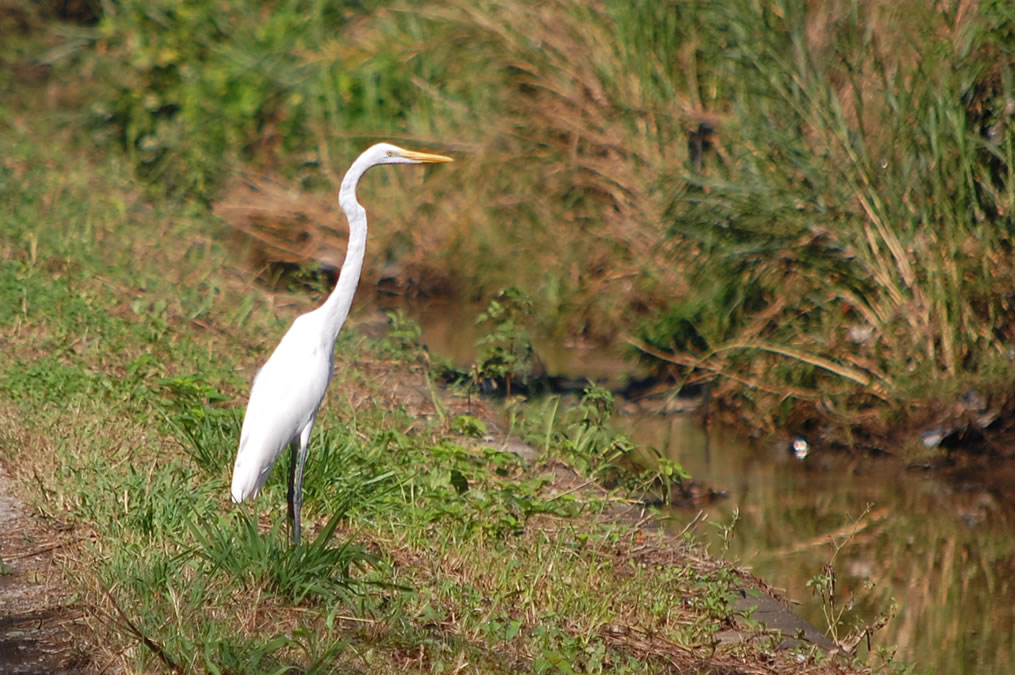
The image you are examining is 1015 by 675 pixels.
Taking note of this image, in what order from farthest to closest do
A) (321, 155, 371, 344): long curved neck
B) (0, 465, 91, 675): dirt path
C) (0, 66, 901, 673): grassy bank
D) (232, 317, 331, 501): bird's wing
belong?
(321, 155, 371, 344): long curved neck < (232, 317, 331, 501): bird's wing < (0, 66, 901, 673): grassy bank < (0, 465, 91, 675): dirt path

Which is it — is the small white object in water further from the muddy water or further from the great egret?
the great egret

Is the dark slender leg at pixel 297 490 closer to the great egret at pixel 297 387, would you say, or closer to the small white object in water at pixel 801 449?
the great egret at pixel 297 387

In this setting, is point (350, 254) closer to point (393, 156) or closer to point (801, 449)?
point (393, 156)

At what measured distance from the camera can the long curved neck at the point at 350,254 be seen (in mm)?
4469

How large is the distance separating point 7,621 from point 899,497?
448 cm

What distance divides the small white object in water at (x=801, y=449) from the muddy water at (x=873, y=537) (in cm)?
4

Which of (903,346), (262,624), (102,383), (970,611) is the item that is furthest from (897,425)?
(262,624)

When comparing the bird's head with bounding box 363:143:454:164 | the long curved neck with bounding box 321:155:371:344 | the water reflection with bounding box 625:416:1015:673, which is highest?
the bird's head with bounding box 363:143:454:164

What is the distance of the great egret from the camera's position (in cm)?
434

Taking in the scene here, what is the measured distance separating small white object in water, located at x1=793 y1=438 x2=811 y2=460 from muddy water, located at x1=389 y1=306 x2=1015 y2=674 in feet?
0.14

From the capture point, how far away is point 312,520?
4.94m

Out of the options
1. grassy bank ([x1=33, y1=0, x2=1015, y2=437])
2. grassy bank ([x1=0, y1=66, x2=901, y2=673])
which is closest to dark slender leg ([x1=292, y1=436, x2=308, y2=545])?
grassy bank ([x1=0, y1=66, x2=901, y2=673])

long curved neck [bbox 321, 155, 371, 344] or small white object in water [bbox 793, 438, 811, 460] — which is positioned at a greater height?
long curved neck [bbox 321, 155, 371, 344]

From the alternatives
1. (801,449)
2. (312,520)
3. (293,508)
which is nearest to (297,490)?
(293,508)
